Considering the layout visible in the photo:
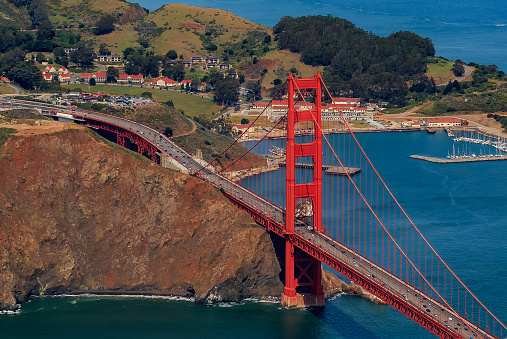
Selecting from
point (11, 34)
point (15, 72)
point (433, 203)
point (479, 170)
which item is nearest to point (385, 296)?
point (433, 203)

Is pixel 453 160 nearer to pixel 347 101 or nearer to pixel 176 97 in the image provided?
pixel 347 101

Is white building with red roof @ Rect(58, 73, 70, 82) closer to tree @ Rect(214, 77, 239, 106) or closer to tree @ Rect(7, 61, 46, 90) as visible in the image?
tree @ Rect(7, 61, 46, 90)

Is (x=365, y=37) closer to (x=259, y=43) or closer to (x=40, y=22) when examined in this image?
(x=259, y=43)

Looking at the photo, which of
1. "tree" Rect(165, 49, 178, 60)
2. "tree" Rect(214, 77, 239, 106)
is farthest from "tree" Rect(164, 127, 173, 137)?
"tree" Rect(165, 49, 178, 60)

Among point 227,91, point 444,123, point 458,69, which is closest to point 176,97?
point 227,91

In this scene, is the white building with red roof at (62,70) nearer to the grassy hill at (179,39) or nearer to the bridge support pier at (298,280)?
the grassy hill at (179,39)

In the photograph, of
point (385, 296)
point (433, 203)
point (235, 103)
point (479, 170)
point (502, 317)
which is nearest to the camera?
point (385, 296)
